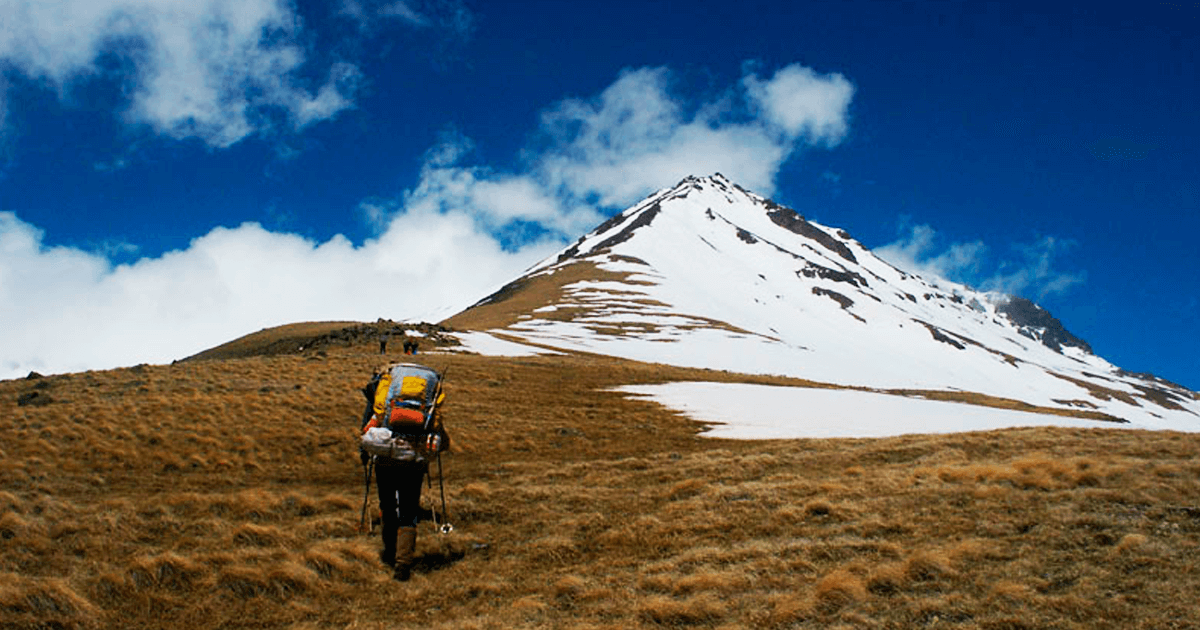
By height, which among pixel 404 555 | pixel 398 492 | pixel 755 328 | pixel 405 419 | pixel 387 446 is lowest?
pixel 404 555

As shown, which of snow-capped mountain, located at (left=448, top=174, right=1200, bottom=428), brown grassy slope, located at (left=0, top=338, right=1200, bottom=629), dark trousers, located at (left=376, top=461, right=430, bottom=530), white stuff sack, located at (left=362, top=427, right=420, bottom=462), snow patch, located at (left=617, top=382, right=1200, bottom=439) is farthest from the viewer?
snow-capped mountain, located at (left=448, top=174, right=1200, bottom=428)

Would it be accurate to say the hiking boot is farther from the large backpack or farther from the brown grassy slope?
the large backpack

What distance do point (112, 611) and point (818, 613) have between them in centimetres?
879

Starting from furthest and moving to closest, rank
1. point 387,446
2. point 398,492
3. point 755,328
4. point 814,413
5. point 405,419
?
point 755,328
point 814,413
point 398,492
point 405,419
point 387,446

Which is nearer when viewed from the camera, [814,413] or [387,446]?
[387,446]

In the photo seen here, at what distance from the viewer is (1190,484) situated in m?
11.0

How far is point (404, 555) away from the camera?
9.67 metres

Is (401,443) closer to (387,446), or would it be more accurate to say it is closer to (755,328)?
(387,446)

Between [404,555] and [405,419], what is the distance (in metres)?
1.97

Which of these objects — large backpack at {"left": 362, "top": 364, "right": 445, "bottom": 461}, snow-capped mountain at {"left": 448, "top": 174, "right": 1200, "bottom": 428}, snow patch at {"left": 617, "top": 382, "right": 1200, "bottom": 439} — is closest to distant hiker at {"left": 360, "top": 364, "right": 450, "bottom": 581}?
large backpack at {"left": 362, "top": 364, "right": 445, "bottom": 461}

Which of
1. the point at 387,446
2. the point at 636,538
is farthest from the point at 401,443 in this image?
the point at 636,538

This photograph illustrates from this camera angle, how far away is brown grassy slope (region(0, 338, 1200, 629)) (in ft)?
25.6

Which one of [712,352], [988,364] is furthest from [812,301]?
[712,352]

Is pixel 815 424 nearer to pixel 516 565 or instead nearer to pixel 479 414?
pixel 479 414
